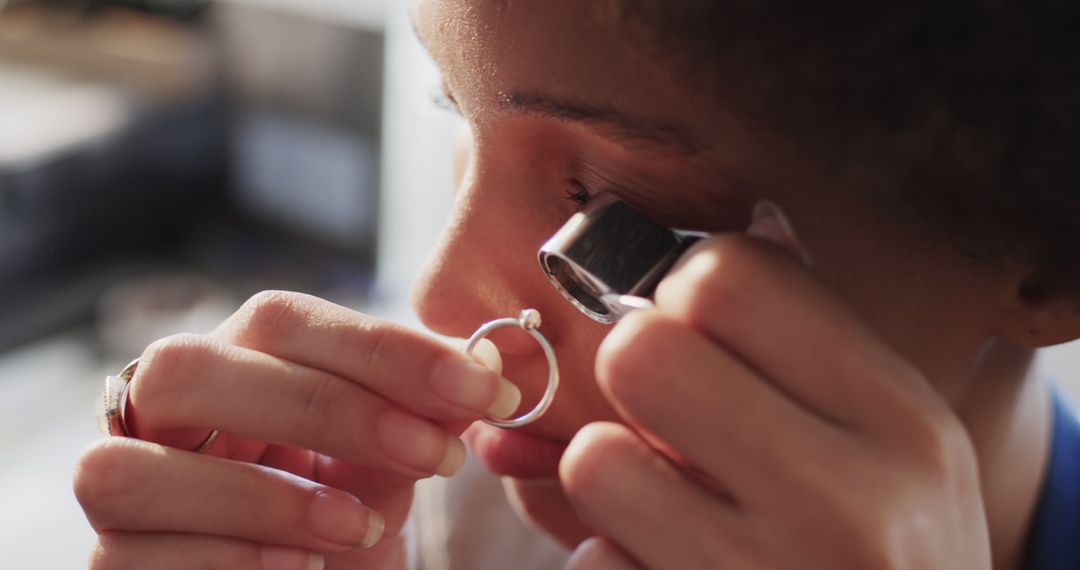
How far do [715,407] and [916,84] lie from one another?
0.63 ft

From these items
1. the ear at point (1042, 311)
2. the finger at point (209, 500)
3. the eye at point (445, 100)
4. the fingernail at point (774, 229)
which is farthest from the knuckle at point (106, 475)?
the ear at point (1042, 311)

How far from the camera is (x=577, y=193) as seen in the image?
24.2 inches

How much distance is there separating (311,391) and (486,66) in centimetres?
23

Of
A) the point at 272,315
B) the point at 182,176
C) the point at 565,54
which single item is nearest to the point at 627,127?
the point at 565,54

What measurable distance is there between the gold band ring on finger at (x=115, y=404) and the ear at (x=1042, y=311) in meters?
0.59

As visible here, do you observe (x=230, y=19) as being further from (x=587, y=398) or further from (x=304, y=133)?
(x=587, y=398)

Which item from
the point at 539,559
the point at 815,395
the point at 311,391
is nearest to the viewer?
the point at 815,395

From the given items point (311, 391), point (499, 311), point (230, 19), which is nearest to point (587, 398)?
point (499, 311)

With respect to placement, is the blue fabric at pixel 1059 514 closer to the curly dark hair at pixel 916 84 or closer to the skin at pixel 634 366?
the skin at pixel 634 366

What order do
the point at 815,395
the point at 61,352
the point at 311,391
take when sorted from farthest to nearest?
the point at 61,352 → the point at 311,391 → the point at 815,395

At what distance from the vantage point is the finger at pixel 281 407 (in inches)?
24.3

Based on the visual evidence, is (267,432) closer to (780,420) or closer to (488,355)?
(488,355)

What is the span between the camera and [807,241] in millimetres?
592

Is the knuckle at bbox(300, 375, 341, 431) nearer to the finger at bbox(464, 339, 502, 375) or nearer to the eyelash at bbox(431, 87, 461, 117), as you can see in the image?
the finger at bbox(464, 339, 502, 375)
